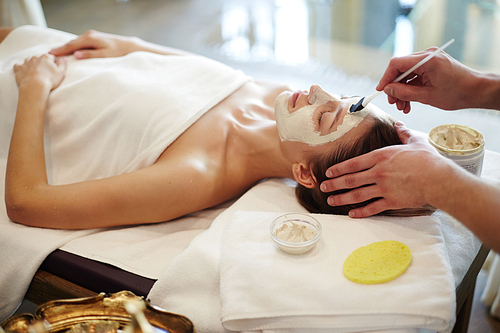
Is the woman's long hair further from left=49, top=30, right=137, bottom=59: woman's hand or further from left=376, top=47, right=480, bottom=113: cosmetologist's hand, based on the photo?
left=49, top=30, right=137, bottom=59: woman's hand

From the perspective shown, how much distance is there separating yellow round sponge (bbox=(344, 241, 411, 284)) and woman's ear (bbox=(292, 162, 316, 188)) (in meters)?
0.33

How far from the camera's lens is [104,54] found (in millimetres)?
2010

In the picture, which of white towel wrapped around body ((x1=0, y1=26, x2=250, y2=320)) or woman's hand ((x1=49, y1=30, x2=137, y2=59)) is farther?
woman's hand ((x1=49, y1=30, x2=137, y2=59))

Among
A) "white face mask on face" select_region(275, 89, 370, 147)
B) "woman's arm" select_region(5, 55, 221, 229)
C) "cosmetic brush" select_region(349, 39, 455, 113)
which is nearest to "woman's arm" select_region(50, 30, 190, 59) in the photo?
"woman's arm" select_region(5, 55, 221, 229)

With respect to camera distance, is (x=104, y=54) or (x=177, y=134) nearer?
(x=177, y=134)

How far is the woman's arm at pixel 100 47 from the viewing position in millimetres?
1990

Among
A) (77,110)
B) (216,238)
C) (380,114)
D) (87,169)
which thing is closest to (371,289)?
(216,238)

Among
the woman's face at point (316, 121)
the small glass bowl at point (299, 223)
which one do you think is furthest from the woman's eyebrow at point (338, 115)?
the small glass bowl at point (299, 223)

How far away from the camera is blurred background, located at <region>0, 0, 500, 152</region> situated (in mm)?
2895

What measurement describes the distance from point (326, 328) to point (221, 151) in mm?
769

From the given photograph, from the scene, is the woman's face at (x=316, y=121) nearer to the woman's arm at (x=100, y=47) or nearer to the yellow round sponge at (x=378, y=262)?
the yellow round sponge at (x=378, y=262)

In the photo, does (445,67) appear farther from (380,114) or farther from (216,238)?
(216,238)

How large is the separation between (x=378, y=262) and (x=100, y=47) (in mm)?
1708

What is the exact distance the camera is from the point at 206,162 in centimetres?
145
